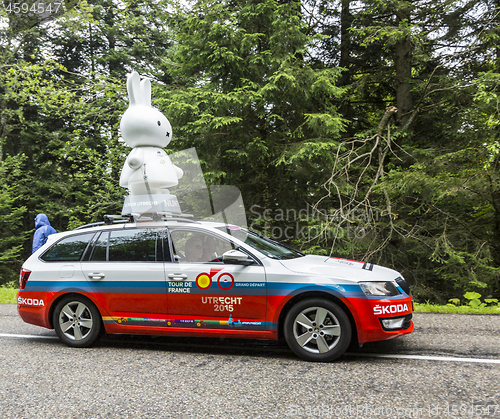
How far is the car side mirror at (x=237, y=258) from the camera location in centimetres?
466

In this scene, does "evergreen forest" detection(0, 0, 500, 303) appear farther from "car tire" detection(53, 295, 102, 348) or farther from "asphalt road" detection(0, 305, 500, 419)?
"car tire" detection(53, 295, 102, 348)

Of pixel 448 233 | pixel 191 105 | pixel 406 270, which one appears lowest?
pixel 406 270

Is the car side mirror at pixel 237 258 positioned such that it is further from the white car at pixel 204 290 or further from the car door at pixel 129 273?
the car door at pixel 129 273

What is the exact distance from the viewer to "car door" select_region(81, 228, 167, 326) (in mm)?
4980

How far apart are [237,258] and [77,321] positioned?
2.47m

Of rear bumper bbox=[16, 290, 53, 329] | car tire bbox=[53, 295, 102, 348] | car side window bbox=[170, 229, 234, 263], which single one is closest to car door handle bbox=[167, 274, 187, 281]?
car side window bbox=[170, 229, 234, 263]

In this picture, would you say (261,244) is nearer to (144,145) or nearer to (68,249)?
(68,249)

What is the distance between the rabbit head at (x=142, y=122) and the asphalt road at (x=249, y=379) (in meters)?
3.38

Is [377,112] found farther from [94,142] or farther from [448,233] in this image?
[94,142]

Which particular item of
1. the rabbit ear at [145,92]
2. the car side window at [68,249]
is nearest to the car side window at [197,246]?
the car side window at [68,249]

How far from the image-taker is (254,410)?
3.29 m

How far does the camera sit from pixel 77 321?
5.33 m

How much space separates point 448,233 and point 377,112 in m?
5.48

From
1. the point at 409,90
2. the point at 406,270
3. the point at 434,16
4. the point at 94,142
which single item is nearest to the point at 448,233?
the point at 406,270
